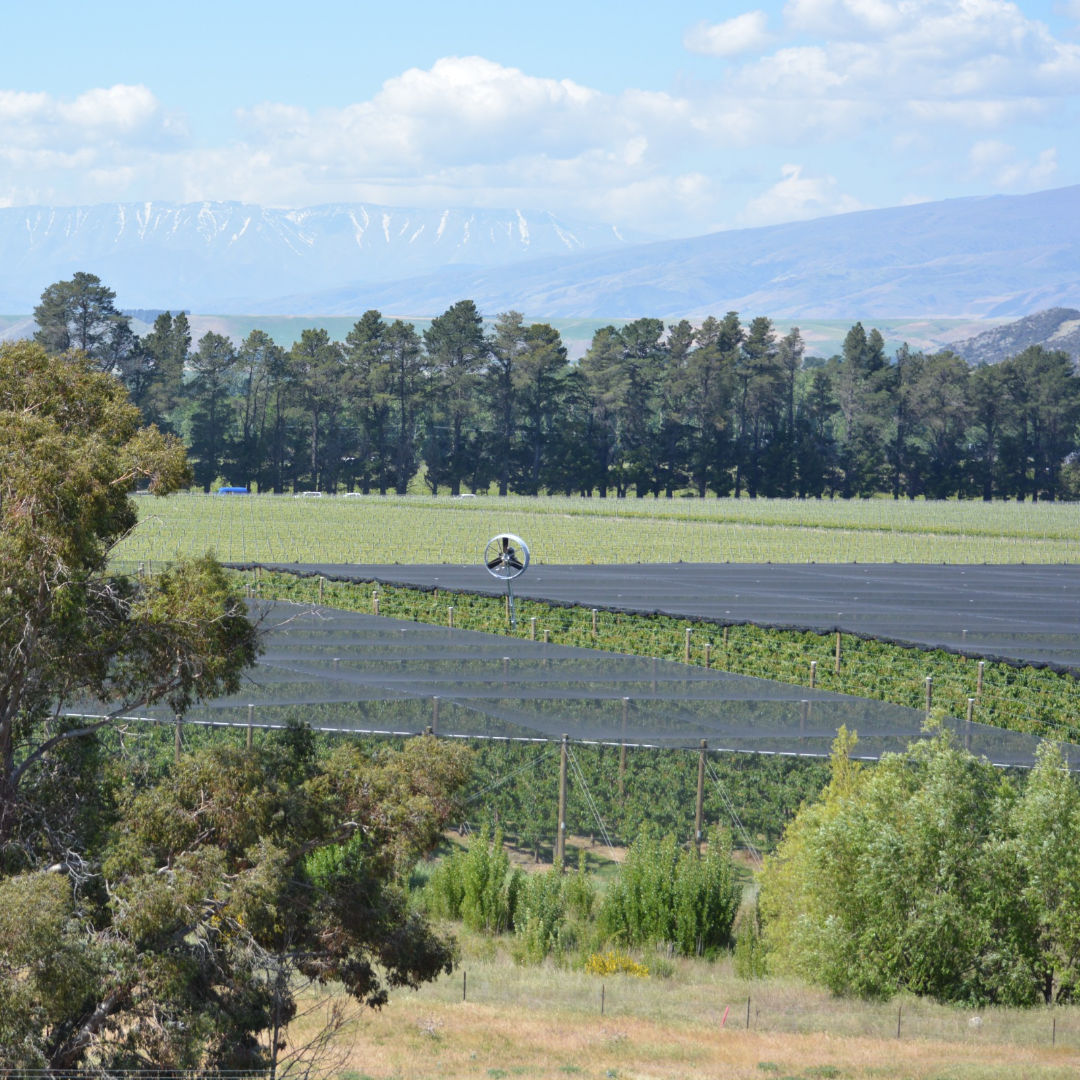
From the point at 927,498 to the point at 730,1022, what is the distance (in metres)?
114

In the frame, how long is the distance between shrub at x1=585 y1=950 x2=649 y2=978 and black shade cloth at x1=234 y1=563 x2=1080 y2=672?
17.4m

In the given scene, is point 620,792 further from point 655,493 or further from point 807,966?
point 655,493

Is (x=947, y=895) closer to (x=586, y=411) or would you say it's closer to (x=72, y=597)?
(x=72, y=597)

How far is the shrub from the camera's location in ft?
57.4

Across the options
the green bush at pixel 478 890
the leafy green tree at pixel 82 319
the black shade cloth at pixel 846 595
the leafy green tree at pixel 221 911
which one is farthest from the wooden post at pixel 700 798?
the leafy green tree at pixel 82 319

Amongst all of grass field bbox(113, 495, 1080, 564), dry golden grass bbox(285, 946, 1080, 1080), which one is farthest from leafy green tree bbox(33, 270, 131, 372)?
dry golden grass bbox(285, 946, 1080, 1080)

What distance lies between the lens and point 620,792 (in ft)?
70.4

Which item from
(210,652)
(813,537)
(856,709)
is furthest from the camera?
(813,537)

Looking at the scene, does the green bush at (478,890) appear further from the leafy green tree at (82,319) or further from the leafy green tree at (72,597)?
the leafy green tree at (82,319)

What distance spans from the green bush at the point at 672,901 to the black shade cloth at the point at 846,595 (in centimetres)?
1584

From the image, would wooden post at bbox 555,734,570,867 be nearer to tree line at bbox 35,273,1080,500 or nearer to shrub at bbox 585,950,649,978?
shrub at bbox 585,950,649,978

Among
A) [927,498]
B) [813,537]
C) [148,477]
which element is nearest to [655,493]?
[927,498]

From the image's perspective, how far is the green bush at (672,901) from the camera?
18.3 metres

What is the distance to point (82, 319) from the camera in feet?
352
